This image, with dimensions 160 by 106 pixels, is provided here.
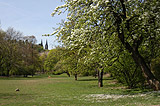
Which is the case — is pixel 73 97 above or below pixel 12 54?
below

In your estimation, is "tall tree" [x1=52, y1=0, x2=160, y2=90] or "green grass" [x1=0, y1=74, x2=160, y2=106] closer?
"green grass" [x1=0, y1=74, x2=160, y2=106]

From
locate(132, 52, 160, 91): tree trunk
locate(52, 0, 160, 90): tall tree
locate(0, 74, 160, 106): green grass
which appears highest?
locate(52, 0, 160, 90): tall tree

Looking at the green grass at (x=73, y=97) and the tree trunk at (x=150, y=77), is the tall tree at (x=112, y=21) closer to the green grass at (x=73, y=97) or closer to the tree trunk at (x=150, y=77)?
the tree trunk at (x=150, y=77)

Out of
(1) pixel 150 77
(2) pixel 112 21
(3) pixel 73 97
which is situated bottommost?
(3) pixel 73 97

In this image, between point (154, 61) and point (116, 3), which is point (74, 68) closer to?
point (154, 61)

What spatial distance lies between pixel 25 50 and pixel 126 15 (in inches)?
2376

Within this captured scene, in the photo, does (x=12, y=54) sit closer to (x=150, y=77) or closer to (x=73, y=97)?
(x=73, y=97)

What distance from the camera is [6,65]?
62.4 meters

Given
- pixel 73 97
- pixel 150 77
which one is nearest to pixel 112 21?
pixel 150 77

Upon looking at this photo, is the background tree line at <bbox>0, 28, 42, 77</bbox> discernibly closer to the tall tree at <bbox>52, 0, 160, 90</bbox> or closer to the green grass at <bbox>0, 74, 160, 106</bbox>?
the green grass at <bbox>0, 74, 160, 106</bbox>

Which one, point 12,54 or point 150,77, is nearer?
point 150,77

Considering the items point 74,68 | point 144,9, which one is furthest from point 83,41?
point 74,68

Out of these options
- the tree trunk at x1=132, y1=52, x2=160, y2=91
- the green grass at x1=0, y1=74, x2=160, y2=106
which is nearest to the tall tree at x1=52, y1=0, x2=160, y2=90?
the tree trunk at x1=132, y1=52, x2=160, y2=91

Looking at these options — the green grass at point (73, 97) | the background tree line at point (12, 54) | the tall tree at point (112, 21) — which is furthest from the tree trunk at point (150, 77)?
the background tree line at point (12, 54)
